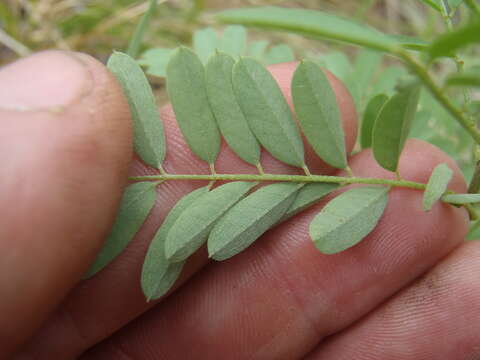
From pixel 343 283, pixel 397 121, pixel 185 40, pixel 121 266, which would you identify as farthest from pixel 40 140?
pixel 185 40

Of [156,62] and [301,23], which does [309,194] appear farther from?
[156,62]

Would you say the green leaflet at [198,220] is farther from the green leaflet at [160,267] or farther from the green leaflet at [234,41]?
the green leaflet at [234,41]

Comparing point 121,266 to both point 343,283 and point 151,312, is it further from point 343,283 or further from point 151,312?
point 343,283

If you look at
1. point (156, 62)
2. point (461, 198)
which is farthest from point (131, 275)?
point (461, 198)

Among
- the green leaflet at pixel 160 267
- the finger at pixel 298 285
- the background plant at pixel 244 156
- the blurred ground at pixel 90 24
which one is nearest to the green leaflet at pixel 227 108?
the background plant at pixel 244 156

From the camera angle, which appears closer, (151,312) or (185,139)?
(185,139)

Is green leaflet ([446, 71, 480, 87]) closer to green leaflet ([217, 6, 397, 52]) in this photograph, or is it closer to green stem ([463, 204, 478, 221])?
green leaflet ([217, 6, 397, 52])
